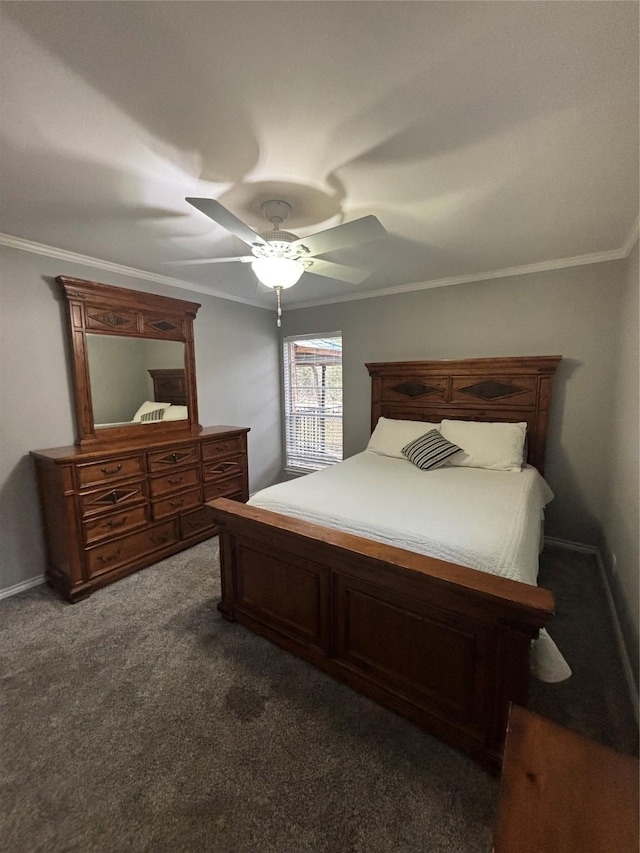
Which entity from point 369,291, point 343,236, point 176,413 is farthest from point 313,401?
point 343,236

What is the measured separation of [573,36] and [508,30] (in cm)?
20

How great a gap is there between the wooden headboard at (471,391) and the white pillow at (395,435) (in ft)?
1.01

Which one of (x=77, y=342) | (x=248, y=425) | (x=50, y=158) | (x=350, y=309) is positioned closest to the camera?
(x=50, y=158)

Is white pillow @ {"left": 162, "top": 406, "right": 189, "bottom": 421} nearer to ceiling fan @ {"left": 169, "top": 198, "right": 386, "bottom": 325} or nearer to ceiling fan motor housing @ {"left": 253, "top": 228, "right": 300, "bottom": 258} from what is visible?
ceiling fan @ {"left": 169, "top": 198, "right": 386, "bottom": 325}

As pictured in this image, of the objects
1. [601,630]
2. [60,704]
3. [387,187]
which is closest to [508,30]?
[387,187]

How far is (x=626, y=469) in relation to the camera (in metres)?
2.17

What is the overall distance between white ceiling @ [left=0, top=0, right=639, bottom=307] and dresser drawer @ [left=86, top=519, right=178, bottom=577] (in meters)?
2.19

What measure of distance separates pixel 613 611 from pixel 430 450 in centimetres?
150

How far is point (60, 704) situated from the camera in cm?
166

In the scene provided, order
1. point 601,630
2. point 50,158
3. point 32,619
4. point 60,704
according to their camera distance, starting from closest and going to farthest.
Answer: point 50,158
point 60,704
point 601,630
point 32,619

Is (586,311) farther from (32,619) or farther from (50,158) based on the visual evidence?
(32,619)

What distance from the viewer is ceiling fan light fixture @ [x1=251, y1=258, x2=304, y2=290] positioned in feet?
6.17

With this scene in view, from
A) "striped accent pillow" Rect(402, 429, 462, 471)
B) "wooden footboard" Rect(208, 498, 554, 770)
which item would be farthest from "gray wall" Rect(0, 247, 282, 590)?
"striped accent pillow" Rect(402, 429, 462, 471)

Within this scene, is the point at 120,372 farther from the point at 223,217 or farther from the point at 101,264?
Answer: the point at 223,217
